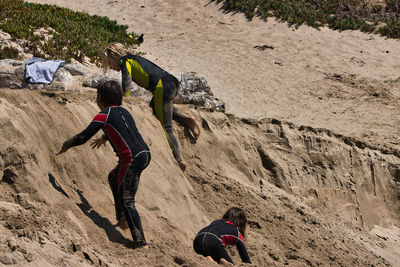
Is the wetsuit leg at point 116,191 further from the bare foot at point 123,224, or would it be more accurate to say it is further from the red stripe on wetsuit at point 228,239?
the red stripe on wetsuit at point 228,239

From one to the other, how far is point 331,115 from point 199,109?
5419 millimetres

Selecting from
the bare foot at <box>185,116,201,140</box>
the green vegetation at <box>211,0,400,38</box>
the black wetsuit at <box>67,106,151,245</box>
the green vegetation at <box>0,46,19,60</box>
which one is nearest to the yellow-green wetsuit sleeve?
the bare foot at <box>185,116,201,140</box>

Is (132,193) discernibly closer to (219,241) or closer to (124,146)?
(124,146)

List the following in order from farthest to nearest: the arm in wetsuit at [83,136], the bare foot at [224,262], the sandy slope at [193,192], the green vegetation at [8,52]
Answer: the green vegetation at [8,52]
the bare foot at [224,262]
the arm in wetsuit at [83,136]
the sandy slope at [193,192]

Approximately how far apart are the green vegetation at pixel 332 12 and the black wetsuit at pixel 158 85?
12469 millimetres

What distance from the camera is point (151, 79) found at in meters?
6.66

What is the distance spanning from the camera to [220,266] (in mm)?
4789

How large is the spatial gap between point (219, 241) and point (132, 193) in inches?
39.1

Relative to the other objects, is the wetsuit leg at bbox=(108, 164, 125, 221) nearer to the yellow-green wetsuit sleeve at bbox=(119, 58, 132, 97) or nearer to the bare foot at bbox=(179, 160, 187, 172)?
the yellow-green wetsuit sleeve at bbox=(119, 58, 132, 97)

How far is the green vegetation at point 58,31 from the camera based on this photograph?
11.8m

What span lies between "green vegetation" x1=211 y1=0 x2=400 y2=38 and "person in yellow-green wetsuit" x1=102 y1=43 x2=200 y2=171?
1248 centimetres

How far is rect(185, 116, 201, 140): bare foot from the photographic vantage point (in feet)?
Answer: 25.0

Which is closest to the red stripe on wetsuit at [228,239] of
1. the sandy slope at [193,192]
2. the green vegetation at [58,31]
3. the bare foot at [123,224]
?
the sandy slope at [193,192]

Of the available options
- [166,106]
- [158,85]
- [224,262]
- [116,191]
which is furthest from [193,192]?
[116,191]
